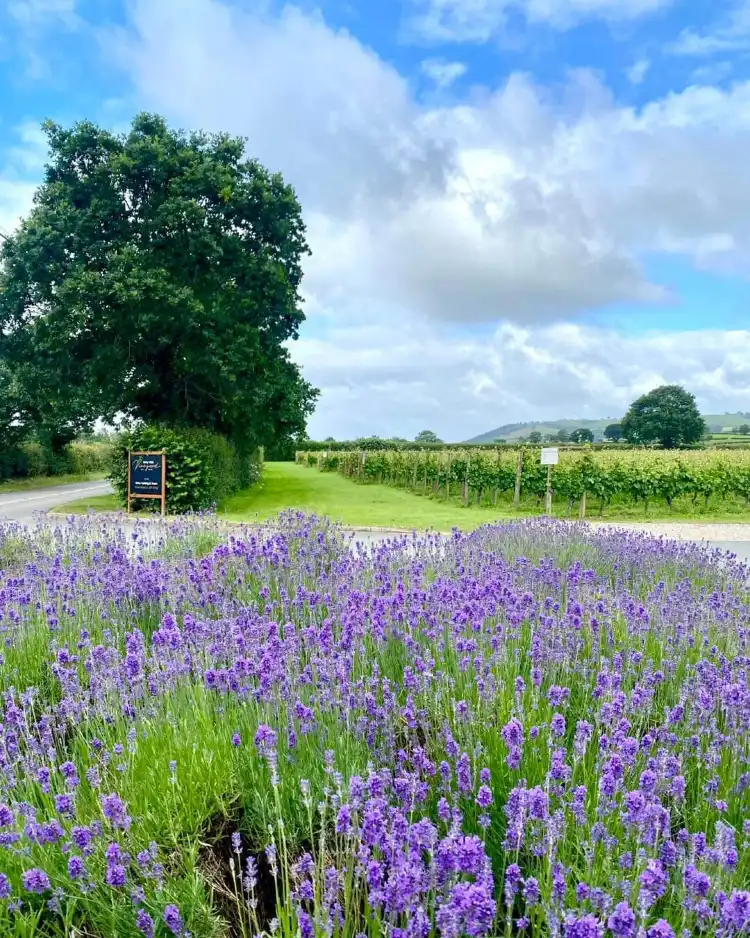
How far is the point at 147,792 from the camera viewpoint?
279 centimetres

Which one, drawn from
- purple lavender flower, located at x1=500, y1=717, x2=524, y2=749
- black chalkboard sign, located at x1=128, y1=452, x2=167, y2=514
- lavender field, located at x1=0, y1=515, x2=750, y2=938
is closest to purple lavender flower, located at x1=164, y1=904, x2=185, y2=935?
lavender field, located at x1=0, y1=515, x2=750, y2=938

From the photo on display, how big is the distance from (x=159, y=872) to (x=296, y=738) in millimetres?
1017

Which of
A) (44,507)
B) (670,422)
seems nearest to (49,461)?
(44,507)

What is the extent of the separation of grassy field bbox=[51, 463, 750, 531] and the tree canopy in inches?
128

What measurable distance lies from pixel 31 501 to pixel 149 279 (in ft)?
35.0

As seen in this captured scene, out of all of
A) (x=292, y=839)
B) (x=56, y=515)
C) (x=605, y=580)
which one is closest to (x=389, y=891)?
(x=292, y=839)

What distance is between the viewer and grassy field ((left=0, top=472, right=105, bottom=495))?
1320 inches

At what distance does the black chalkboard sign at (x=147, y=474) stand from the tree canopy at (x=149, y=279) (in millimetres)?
3088

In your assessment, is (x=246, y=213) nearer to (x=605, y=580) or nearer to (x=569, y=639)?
(x=605, y=580)

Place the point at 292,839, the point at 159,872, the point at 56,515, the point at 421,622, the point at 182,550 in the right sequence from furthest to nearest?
the point at 56,515
the point at 182,550
the point at 421,622
the point at 292,839
the point at 159,872

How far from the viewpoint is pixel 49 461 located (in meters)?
39.4

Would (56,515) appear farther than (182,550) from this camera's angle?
Yes

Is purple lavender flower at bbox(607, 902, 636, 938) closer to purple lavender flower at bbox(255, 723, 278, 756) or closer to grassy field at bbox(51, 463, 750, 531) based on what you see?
purple lavender flower at bbox(255, 723, 278, 756)

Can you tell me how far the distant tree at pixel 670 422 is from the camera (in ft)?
244
